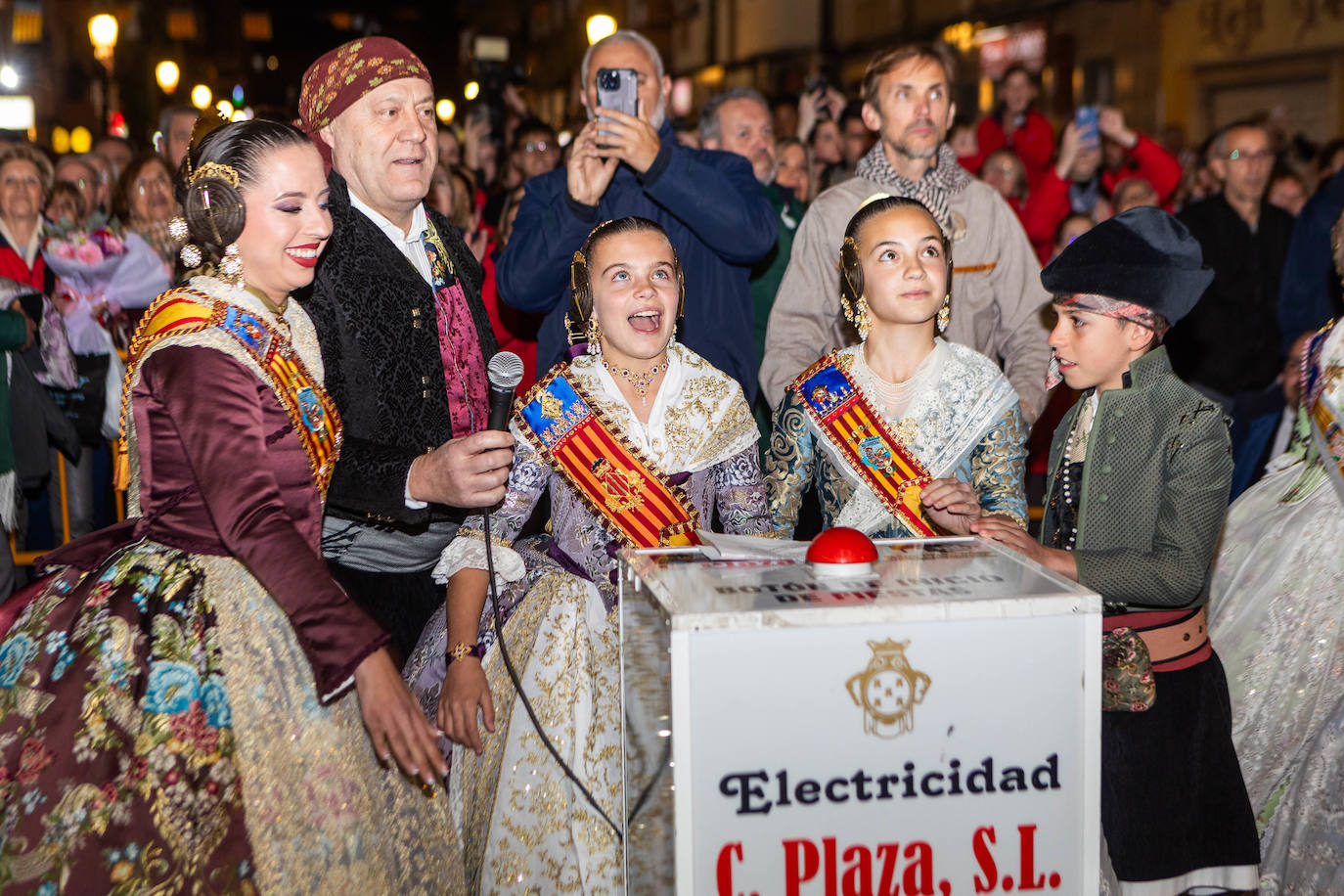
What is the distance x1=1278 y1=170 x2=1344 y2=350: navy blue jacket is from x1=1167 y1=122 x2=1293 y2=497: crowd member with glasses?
1.69 ft

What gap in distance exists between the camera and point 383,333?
9.11ft

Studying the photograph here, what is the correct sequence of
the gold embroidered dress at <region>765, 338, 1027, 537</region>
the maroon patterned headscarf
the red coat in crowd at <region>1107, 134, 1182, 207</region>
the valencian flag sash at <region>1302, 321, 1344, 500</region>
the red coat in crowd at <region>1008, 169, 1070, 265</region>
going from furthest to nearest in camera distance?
the red coat in crowd at <region>1107, 134, 1182, 207</region> < the red coat in crowd at <region>1008, 169, 1070, 265</region> < the valencian flag sash at <region>1302, 321, 1344, 500</region> < the gold embroidered dress at <region>765, 338, 1027, 537</region> < the maroon patterned headscarf

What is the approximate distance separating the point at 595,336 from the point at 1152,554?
51.8 inches

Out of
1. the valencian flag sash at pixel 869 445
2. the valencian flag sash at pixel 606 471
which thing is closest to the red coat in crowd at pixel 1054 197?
the valencian flag sash at pixel 869 445

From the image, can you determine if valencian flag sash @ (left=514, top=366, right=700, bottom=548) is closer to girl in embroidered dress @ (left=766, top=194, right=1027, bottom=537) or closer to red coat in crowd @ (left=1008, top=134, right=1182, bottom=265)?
girl in embroidered dress @ (left=766, top=194, right=1027, bottom=537)

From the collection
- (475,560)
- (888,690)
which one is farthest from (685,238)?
(888,690)

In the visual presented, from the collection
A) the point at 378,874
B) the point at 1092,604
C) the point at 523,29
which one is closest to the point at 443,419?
the point at 378,874

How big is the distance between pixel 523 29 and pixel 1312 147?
1272 inches

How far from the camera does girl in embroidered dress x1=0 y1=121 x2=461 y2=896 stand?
6.84 ft

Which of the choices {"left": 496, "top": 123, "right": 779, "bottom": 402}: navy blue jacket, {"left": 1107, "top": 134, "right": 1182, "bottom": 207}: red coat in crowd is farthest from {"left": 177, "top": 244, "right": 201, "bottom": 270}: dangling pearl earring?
{"left": 1107, "top": 134, "right": 1182, "bottom": 207}: red coat in crowd

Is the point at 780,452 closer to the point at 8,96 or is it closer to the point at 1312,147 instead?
the point at 1312,147

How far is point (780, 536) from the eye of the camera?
293cm

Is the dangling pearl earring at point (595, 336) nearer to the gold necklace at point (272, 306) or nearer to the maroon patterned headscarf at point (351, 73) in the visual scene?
the maroon patterned headscarf at point (351, 73)

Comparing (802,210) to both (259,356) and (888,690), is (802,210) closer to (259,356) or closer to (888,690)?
(259,356)
